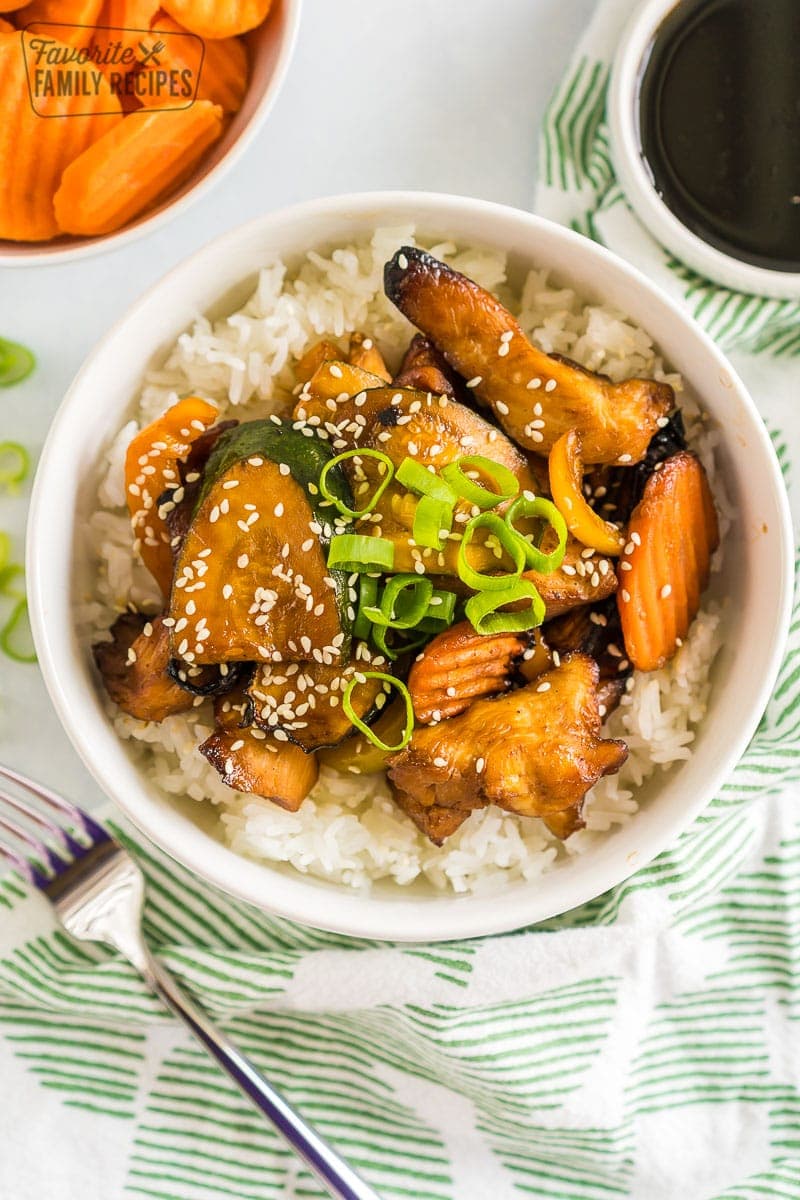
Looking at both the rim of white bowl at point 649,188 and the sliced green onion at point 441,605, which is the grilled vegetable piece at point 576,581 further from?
the rim of white bowl at point 649,188

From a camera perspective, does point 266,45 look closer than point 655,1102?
Yes

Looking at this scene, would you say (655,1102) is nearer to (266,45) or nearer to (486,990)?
(486,990)

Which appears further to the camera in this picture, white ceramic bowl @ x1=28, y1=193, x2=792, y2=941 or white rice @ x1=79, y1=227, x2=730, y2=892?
white rice @ x1=79, y1=227, x2=730, y2=892

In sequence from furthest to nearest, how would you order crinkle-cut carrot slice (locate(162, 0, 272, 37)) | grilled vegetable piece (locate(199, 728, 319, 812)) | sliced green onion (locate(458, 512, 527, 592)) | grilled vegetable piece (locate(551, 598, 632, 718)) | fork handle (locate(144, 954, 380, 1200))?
fork handle (locate(144, 954, 380, 1200)) → crinkle-cut carrot slice (locate(162, 0, 272, 37)) → grilled vegetable piece (locate(551, 598, 632, 718)) → grilled vegetable piece (locate(199, 728, 319, 812)) → sliced green onion (locate(458, 512, 527, 592))

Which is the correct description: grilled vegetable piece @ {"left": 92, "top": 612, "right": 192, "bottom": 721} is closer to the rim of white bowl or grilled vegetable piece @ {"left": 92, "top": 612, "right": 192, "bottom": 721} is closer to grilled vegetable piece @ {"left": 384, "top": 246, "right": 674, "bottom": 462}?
grilled vegetable piece @ {"left": 384, "top": 246, "right": 674, "bottom": 462}

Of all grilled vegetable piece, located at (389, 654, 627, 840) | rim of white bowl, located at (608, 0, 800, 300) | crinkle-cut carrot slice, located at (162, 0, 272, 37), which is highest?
rim of white bowl, located at (608, 0, 800, 300)

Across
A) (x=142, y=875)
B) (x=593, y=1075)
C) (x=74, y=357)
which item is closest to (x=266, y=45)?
(x=74, y=357)

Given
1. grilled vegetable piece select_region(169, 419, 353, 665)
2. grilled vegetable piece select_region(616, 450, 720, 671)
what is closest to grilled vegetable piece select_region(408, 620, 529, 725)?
grilled vegetable piece select_region(169, 419, 353, 665)
